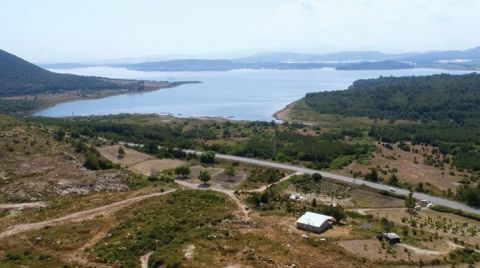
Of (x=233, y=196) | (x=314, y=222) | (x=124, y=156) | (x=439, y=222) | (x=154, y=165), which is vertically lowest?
(x=154, y=165)

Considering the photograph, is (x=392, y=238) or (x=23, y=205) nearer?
(x=392, y=238)

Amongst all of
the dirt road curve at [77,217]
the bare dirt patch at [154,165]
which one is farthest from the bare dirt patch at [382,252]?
the bare dirt patch at [154,165]

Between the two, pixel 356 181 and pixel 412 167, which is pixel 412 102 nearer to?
pixel 412 167

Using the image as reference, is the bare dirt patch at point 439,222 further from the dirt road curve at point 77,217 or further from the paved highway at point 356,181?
the dirt road curve at point 77,217

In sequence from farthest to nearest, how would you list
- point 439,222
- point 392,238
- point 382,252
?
point 439,222
point 392,238
point 382,252

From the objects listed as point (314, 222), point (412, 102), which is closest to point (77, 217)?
point (314, 222)

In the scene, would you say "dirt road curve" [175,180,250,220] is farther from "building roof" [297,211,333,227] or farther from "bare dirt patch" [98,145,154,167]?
"bare dirt patch" [98,145,154,167]

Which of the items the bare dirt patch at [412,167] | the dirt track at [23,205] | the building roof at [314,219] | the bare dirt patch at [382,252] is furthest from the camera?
the bare dirt patch at [412,167]

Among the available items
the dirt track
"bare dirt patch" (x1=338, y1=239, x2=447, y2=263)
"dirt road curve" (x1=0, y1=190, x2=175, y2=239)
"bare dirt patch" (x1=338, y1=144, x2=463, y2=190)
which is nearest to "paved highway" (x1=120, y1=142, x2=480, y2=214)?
"bare dirt patch" (x1=338, y1=144, x2=463, y2=190)
